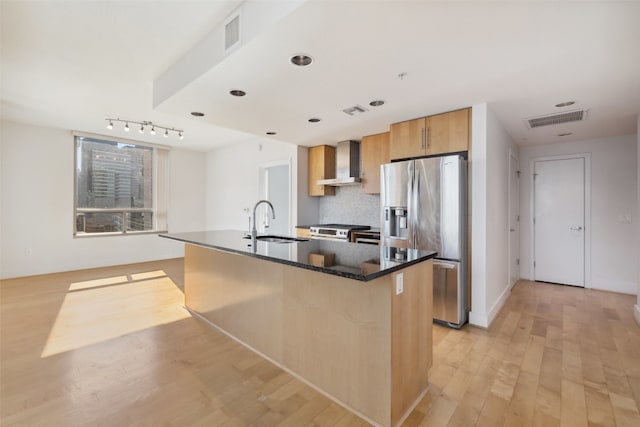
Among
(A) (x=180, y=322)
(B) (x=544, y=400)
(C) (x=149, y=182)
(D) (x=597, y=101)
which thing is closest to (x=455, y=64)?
Answer: (D) (x=597, y=101)

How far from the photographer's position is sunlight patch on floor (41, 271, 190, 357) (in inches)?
111

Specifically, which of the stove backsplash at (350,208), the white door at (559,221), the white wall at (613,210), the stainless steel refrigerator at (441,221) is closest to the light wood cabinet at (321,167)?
the stove backsplash at (350,208)

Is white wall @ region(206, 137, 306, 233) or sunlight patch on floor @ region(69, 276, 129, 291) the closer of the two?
sunlight patch on floor @ region(69, 276, 129, 291)

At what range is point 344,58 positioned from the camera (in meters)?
2.15

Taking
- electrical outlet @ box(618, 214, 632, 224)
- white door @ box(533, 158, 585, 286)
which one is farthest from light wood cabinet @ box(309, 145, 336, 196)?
electrical outlet @ box(618, 214, 632, 224)

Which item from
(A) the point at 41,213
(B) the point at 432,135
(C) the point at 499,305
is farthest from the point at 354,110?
(A) the point at 41,213

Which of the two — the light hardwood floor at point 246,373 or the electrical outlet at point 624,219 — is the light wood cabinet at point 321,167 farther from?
the electrical outlet at point 624,219

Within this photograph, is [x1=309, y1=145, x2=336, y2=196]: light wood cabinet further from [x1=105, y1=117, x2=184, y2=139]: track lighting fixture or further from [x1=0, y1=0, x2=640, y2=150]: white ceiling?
[x1=105, y1=117, x2=184, y2=139]: track lighting fixture

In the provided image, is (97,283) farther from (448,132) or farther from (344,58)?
(448,132)

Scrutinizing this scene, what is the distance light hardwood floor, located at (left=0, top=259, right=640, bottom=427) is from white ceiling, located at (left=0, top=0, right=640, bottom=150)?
2374 mm

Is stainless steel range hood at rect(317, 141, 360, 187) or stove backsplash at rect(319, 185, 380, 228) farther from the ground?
stainless steel range hood at rect(317, 141, 360, 187)

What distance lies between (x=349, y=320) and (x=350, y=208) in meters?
3.56

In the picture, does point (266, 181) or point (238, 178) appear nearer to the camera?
point (266, 181)

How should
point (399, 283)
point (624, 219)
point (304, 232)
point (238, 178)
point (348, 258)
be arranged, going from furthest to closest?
1. point (238, 178)
2. point (304, 232)
3. point (624, 219)
4. point (348, 258)
5. point (399, 283)
